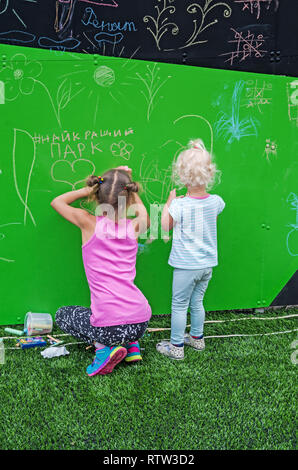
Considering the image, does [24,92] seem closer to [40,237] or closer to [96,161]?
[96,161]

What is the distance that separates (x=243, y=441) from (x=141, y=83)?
2423 millimetres

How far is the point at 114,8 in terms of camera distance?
10.9ft

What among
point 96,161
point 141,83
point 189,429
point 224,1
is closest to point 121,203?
point 96,161

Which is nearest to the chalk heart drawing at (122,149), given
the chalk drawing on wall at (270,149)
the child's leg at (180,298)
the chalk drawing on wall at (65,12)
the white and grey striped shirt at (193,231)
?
the white and grey striped shirt at (193,231)

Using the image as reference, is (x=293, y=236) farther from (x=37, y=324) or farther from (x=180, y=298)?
(x=37, y=324)

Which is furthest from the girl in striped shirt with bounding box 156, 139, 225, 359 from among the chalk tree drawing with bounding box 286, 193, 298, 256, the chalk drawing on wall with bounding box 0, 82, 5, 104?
the chalk drawing on wall with bounding box 0, 82, 5, 104

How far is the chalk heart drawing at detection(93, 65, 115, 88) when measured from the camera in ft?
11.1

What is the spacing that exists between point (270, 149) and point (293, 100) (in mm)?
406

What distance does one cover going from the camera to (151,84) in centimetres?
347

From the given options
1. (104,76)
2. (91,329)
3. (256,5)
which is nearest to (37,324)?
(91,329)

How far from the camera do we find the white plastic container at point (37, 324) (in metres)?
3.47

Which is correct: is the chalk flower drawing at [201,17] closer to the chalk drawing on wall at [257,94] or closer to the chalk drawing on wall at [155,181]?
the chalk drawing on wall at [257,94]

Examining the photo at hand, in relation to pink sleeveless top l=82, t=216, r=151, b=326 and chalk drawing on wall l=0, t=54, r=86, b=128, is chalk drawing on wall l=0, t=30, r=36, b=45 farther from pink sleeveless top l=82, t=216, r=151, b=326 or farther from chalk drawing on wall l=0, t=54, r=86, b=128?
pink sleeveless top l=82, t=216, r=151, b=326

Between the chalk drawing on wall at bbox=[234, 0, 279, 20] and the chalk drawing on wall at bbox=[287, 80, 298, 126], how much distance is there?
1.82ft
